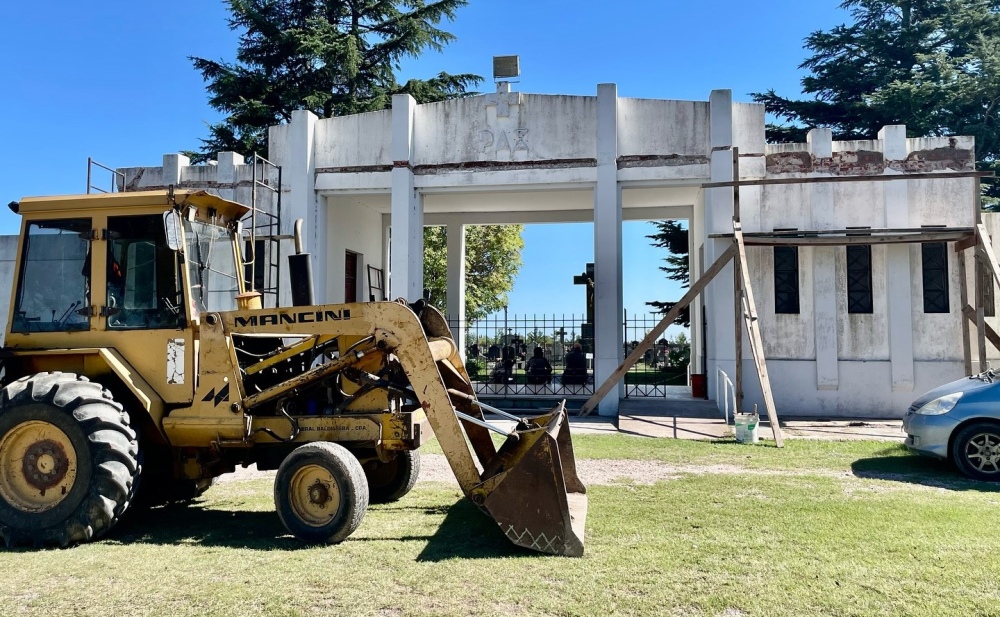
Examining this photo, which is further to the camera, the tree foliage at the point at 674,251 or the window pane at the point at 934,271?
the tree foliage at the point at 674,251

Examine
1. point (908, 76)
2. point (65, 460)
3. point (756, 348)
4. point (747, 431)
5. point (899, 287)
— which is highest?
point (908, 76)

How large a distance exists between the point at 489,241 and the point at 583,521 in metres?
28.5

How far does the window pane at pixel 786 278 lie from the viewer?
15047 mm

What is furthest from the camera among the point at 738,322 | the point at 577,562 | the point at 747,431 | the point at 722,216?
the point at 722,216

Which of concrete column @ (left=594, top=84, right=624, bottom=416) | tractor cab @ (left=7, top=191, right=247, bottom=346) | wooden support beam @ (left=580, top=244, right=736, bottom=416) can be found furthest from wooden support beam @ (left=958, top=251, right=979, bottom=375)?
tractor cab @ (left=7, top=191, right=247, bottom=346)

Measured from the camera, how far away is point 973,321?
13.3 meters

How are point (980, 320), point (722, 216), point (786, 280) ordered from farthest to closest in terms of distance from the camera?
1. point (786, 280)
2. point (722, 216)
3. point (980, 320)

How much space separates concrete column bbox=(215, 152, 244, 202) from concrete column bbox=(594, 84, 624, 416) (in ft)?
27.2

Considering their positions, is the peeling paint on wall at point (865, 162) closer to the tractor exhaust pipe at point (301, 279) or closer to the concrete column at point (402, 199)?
the concrete column at point (402, 199)

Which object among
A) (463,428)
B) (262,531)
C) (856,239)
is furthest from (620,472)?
Result: (856,239)

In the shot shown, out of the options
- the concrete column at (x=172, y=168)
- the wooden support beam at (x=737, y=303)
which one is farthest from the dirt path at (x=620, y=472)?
the concrete column at (x=172, y=168)

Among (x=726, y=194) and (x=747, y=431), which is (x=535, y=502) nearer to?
(x=747, y=431)

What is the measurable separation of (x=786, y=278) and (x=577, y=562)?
38.6 feet

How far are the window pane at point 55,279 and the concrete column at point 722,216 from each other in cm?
1161
